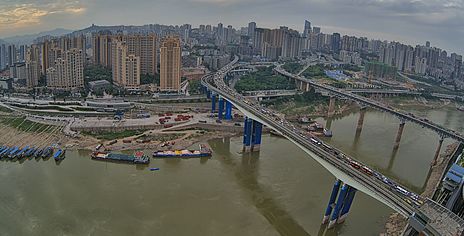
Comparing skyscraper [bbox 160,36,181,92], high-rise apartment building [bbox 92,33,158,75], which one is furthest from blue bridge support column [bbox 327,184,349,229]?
high-rise apartment building [bbox 92,33,158,75]

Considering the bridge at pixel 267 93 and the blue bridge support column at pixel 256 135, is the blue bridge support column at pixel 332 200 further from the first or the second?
the bridge at pixel 267 93

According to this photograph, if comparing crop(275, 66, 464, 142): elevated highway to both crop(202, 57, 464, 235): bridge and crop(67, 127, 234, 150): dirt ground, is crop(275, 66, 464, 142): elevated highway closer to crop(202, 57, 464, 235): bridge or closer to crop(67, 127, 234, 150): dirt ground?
crop(202, 57, 464, 235): bridge

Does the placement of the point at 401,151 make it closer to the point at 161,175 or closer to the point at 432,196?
the point at 432,196

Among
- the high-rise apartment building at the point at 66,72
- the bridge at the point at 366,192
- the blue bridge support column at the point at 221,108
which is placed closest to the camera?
the bridge at the point at 366,192

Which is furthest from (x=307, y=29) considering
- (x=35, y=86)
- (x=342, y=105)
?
(x=35, y=86)

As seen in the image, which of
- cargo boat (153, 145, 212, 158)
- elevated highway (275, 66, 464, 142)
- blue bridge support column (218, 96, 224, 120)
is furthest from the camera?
blue bridge support column (218, 96, 224, 120)

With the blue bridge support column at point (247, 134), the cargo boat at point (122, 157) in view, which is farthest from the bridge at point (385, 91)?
the cargo boat at point (122, 157)
